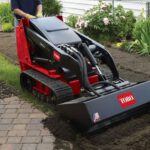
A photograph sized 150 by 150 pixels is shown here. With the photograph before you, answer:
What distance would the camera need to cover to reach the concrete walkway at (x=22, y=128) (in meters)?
4.78

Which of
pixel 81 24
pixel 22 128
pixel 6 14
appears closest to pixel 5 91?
pixel 22 128

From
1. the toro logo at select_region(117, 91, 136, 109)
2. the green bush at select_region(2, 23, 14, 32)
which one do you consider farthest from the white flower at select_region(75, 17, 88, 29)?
the toro logo at select_region(117, 91, 136, 109)

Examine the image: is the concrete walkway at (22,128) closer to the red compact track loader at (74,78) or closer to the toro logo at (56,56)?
the red compact track loader at (74,78)

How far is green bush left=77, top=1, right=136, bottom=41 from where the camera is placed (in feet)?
33.6

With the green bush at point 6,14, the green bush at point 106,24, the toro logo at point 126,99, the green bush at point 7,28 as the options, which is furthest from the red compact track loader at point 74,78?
the green bush at point 6,14

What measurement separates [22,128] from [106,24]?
17.4 ft

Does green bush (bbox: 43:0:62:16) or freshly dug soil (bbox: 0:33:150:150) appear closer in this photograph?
freshly dug soil (bbox: 0:33:150:150)

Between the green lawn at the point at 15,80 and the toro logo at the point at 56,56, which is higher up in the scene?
the toro logo at the point at 56,56

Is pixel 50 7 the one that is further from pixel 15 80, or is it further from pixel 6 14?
pixel 15 80

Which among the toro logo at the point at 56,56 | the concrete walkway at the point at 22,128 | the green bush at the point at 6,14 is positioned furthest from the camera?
the green bush at the point at 6,14

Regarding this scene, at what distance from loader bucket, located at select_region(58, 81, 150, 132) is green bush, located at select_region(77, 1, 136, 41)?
5.11 meters

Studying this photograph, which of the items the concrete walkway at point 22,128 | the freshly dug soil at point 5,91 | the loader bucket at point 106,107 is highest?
the loader bucket at point 106,107

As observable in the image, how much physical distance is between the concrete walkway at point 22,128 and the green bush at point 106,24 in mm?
4400

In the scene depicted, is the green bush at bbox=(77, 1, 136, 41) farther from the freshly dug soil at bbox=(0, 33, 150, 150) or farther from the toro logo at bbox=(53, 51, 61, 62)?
the freshly dug soil at bbox=(0, 33, 150, 150)
